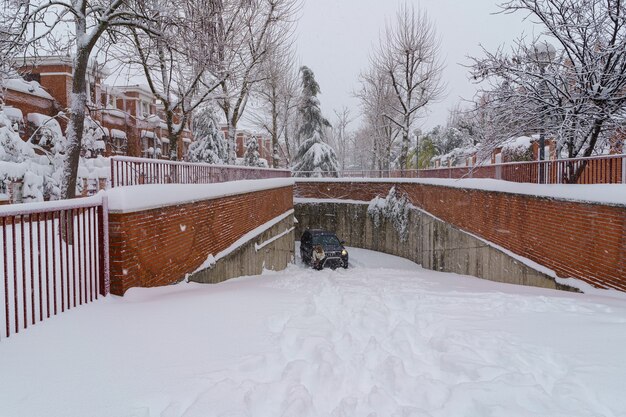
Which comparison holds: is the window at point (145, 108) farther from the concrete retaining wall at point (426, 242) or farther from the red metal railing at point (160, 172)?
the red metal railing at point (160, 172)

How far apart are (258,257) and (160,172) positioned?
23.1 ft

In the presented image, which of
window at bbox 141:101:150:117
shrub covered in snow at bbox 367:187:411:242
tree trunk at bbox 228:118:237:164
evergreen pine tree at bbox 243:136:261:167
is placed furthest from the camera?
evergreen pine tree at bbox 243:136:261:167

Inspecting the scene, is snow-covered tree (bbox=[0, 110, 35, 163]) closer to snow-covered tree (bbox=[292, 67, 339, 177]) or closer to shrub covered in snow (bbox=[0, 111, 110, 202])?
shrub covered in snow (bbox=[0, 111, 110, 202])

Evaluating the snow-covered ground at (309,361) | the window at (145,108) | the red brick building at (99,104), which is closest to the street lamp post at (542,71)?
the snow-covered ground at (309,361)

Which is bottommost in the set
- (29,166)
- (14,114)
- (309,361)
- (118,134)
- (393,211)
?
(309,361)

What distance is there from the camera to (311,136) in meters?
36.7

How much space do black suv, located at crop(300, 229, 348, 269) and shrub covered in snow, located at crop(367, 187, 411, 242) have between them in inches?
256

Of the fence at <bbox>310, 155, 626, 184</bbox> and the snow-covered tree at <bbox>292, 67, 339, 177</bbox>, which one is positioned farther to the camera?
the snow-covered tree at <bbox>292, 67, 339, 177</bbox>

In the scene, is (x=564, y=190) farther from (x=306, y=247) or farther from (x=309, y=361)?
(x=306, y=247)

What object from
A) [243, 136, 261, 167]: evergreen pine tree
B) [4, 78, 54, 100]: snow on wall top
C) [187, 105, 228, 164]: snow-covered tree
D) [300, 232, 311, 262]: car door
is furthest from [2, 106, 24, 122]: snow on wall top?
[243, 136, 261, 167]: evergreen pine tree

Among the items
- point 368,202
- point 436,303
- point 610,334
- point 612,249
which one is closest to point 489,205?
point 612,249

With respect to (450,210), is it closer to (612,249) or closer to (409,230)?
(409,230)

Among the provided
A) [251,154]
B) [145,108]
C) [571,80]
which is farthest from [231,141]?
[251,154]

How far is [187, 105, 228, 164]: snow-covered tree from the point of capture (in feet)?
109
